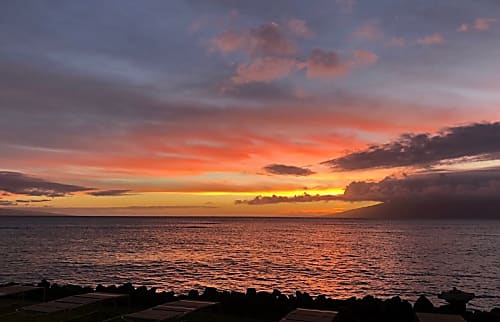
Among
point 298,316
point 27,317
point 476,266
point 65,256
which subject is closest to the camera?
point 298,316

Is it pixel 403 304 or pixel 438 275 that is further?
pixel 438 275

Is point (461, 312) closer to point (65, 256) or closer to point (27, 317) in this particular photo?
point (27, 317)

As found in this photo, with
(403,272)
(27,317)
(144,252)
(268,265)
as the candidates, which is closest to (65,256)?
(144,252)

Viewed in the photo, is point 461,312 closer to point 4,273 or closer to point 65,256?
point 4,273

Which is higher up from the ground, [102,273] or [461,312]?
[461,312]

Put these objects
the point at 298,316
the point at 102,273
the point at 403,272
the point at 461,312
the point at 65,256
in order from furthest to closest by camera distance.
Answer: the point at 65,256
the point at 403,272
the point at 102,273
the point at 461,312
the point at 298,316

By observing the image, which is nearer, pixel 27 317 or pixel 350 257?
pixel 27 317

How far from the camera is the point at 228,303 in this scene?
1762cm

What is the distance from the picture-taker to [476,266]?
60.0 metres

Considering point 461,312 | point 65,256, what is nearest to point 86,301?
point 461,312

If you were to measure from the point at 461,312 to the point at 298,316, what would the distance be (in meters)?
9.53

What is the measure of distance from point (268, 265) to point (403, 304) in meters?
41.5

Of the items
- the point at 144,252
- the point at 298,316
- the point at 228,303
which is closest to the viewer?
the point at 298,316

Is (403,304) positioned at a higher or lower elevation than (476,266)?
higher
